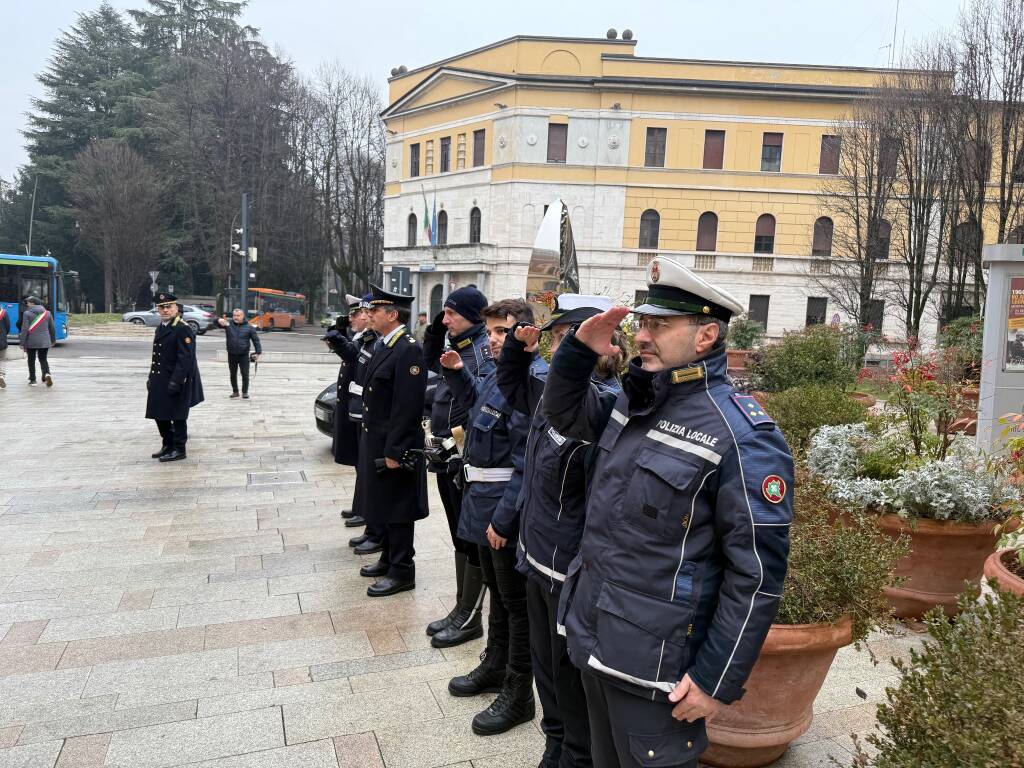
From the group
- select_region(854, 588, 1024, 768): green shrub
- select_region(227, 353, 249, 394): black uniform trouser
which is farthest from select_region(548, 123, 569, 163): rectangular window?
select_region(854, 588, 1024, 768): green shrub

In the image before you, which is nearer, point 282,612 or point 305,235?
point 282,612

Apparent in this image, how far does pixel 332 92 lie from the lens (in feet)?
173

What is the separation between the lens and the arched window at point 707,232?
41.3 m

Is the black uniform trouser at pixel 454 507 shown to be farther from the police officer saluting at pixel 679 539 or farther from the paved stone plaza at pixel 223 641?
the police officer saluting at pixel 679 539

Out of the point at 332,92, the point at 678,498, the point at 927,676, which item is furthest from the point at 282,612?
the point at 332,92

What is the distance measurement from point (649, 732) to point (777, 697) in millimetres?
1117

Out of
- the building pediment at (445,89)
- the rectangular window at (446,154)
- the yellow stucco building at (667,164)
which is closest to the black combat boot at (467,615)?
the yellow stucco building at (667,164)

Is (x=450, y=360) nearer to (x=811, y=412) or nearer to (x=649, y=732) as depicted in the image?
(x=649, y=732)

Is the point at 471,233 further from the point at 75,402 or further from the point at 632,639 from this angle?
the point at 632,639

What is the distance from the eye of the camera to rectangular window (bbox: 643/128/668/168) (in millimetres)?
40844

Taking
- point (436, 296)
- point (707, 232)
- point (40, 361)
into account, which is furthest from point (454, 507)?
point (436, 296)

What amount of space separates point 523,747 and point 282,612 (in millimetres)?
2178

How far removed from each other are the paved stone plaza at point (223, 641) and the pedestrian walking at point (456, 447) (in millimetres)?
159

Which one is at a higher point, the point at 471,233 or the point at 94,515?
the point at 471,233
